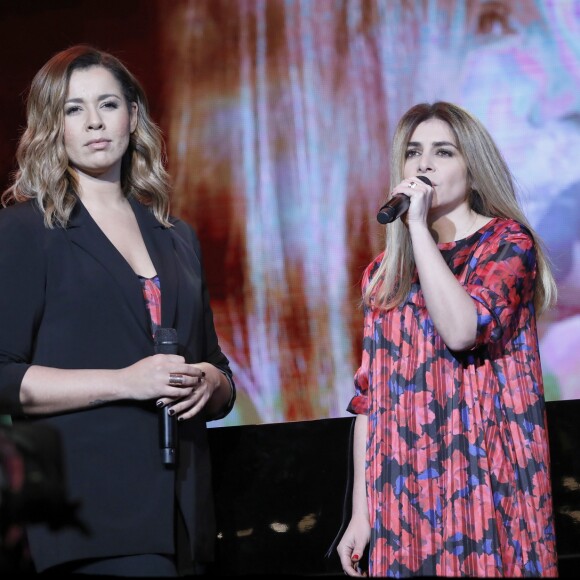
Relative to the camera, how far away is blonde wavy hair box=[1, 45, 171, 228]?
83.0 inches

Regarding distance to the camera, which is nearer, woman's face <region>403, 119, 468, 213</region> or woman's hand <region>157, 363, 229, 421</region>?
woman's hand <region>157, 363, 229, 421</region>

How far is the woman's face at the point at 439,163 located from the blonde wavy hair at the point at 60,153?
580 mm

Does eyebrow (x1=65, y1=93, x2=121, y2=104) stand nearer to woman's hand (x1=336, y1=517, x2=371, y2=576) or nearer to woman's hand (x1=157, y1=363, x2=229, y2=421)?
woman's hand (x1=157, y1=363, x2=229, y2=421)

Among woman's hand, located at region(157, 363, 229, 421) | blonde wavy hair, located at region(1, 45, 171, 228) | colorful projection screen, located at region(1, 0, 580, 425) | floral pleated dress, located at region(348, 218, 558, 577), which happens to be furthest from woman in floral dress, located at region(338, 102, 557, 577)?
colorful projection screen, located at region(1, 0, 580, 425)

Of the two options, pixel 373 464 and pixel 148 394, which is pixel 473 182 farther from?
pixel 148 394

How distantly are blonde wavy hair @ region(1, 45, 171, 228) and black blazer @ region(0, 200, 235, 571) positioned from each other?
0.16ft

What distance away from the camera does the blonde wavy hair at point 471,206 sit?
223cm

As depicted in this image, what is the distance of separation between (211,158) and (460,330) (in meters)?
1.60

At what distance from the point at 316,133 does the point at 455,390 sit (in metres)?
1.51

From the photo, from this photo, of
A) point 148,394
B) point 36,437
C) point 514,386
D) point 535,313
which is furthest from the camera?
point 535,313

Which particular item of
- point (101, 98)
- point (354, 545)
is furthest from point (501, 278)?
point (101, 98)

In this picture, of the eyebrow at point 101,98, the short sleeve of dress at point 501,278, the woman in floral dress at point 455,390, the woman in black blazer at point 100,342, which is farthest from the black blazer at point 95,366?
the short sleeve of dress at point 501,278

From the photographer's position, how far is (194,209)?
3.40m

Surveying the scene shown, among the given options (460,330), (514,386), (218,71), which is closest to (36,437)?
(460,330)
